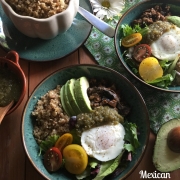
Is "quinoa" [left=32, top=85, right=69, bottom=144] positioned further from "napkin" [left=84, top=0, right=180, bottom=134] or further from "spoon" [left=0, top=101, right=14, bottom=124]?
"napkin" [left=84, top=0, right=180, bottom=134]

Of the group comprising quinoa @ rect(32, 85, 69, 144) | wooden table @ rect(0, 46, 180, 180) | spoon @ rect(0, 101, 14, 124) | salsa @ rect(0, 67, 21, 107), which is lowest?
wooden table @ rect(0, 46, 180, 180)

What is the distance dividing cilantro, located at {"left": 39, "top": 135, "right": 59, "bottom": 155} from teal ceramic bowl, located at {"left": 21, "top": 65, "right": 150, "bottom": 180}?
0.02 m

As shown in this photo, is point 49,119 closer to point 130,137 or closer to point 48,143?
point 48,143

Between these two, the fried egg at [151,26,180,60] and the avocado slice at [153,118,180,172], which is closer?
the avocado slice at [153,118,180,172]

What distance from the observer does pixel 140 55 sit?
1.44 metres

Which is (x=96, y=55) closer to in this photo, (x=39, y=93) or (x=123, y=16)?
(x=123, y=16)

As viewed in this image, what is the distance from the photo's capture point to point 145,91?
142cm

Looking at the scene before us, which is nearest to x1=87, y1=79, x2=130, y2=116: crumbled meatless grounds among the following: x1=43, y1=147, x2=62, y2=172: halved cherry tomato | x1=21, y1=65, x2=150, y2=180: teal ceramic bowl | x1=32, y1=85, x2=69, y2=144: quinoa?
x1=21, y1=65, x2=150, y2=180: teal ceramic bowl

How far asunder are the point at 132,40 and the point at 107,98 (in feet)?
1.07

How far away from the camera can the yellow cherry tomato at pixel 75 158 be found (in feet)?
3.88

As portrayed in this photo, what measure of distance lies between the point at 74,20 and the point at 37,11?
0.90ft

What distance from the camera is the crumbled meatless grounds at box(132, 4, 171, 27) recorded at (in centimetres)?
154

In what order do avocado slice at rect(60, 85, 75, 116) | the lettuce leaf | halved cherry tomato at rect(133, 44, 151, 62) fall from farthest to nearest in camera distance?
halved cherry tomato at rect(133, 44, 151, 62)
avocado slice at rect(60, 85, 75, 116)
the lettuce leaf

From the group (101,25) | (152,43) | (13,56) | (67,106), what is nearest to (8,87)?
(13,56)
